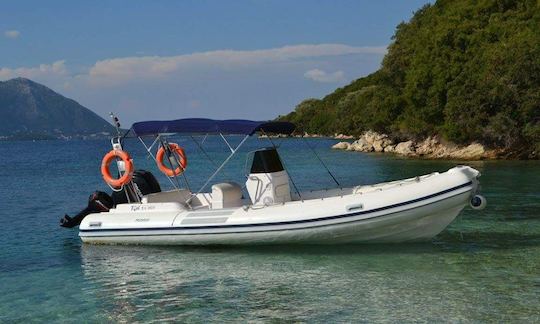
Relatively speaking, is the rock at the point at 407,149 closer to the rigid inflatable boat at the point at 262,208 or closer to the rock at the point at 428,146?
the rock at the point at 428,146

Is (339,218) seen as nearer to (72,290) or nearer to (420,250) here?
(420,250)

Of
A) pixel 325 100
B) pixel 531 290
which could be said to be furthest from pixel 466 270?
pixel 325 100

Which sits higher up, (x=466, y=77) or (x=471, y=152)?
(x=466, y=77)

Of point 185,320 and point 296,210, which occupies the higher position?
point 296,210

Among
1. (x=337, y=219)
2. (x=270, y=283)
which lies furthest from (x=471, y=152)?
(x=270, y=283)

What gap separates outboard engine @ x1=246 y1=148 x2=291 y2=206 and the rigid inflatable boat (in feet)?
0.07

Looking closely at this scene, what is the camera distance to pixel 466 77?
3859 centimetres

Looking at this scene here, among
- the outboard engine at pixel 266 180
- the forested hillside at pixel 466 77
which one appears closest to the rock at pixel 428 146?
the forested hillside at pixel 466 77

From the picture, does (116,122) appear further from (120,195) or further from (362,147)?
(362,147)

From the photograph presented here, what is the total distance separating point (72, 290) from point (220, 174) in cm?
2720

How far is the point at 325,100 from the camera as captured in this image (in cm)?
13262

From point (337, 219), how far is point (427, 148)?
33.7 metres

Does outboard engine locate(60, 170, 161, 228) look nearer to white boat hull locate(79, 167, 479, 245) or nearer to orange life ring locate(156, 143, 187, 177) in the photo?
orange life ring locate(156, 143, 187, 177)

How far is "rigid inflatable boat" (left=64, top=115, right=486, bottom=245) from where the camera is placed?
35.8ft
